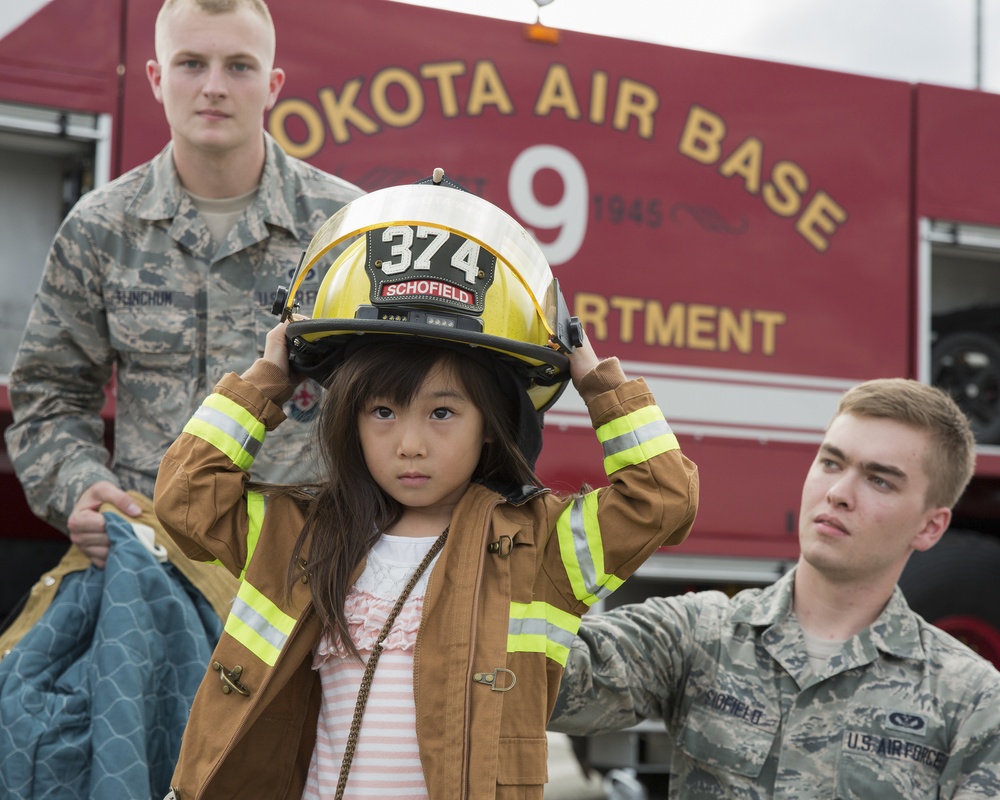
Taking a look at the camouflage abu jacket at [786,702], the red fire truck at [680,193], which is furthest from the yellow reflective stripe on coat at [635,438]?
the red fire truck at [680,193]

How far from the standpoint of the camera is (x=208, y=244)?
9.53ft

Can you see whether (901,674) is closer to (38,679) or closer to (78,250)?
(38,679)

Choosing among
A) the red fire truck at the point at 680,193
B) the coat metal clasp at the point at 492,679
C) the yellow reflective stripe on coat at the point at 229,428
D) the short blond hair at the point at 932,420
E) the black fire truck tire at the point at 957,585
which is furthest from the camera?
the black fire truck tire at the point at 957,585

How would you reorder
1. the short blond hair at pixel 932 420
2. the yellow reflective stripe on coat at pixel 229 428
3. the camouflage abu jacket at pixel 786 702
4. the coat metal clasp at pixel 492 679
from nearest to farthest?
the coat metal clasp at pixel 492 679 → the yellow reflective stripe on coat at pixel 229 428 → the camouflage abu jacket at pixel 786 702 → the short blond hair at pixel 932 420

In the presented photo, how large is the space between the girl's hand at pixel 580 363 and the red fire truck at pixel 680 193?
239 centimetres

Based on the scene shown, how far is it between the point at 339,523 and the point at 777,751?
1052 mm

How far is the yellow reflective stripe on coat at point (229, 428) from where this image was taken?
84.1 inches

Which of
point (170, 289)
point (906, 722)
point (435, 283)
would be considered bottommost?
point (906, 722)

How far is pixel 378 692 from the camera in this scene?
202 cm

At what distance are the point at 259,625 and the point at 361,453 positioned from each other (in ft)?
1.16

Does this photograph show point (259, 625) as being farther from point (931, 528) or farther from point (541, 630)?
point (931, 528)

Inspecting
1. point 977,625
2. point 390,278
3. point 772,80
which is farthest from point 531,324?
point 977,625

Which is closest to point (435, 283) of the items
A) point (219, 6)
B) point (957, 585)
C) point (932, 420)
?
point (219, 6)

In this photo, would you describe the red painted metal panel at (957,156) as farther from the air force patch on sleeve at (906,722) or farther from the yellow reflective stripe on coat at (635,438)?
the yellow reflective stripe on coat at (635,438)
